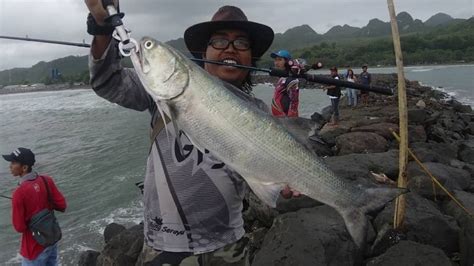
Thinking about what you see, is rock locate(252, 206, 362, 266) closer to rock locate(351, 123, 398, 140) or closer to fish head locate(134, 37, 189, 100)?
fish head locate(134, 37, 189, 100)

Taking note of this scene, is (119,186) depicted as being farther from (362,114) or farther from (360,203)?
(360,203)

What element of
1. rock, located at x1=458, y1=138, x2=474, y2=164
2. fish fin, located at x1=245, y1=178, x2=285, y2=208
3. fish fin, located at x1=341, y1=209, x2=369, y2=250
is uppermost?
fish fin, located at x1=245, y1=178, x2=285, y2=208

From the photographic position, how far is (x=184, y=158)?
2.95 metres

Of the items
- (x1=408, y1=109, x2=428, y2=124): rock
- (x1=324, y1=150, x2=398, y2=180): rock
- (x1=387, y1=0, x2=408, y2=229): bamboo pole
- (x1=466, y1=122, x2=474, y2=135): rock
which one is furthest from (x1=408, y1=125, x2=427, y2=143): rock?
(x1=387, y1=0, x2=408, y2=229): bamboo pole

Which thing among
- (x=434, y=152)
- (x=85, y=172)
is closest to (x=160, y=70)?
(x=434, y=152)

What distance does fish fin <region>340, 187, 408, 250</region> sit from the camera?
283cm

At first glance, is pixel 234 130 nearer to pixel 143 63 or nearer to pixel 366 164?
pixel 143 63

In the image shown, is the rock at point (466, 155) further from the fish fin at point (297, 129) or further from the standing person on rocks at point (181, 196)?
the standing person on rocks at point (181, 196)

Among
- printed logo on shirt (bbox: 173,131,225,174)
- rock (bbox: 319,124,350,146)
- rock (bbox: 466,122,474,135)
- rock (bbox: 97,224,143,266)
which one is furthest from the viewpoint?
rock (bbox: 466,122,474,135)

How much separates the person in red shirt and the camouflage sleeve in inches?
179

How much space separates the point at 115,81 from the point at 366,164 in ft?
24.2

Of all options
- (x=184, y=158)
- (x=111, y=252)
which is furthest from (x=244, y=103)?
(x=111, y=252)

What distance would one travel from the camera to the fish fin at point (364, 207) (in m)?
2.83

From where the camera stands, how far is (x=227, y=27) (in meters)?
3.21
